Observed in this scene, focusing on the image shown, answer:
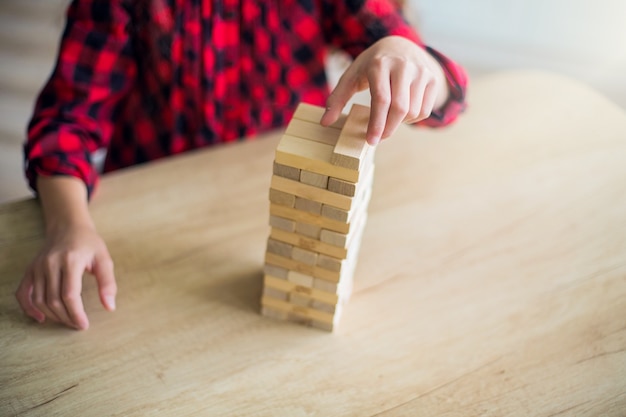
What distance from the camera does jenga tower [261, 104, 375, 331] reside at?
0.57m

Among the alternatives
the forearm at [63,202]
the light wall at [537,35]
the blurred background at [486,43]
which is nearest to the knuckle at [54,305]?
the forearm at [63,202]

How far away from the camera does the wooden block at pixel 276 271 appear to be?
67cm

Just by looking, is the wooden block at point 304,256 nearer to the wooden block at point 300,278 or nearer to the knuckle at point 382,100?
the wooden block at point 300,278

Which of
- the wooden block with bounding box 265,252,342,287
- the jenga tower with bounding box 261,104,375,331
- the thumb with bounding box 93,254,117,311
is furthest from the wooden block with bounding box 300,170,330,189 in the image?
the thumb with bounding box 93,254,117,311

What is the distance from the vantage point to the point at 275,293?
2.24 feet

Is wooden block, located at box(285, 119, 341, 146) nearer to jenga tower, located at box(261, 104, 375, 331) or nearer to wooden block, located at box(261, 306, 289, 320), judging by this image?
jenga tower, located at box(261, 104, 375, 331)

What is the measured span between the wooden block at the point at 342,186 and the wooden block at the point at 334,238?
5 cm

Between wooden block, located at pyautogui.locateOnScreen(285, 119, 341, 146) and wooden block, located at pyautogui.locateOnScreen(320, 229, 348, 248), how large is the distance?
9 centimetres

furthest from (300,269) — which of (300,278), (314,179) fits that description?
(314,179)

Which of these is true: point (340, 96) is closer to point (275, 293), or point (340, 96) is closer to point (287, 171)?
point (287, 171)

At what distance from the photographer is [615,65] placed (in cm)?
184

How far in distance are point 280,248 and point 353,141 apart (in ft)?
0.47

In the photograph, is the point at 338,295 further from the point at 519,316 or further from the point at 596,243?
the point at 596,243

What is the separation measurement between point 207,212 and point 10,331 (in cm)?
27
